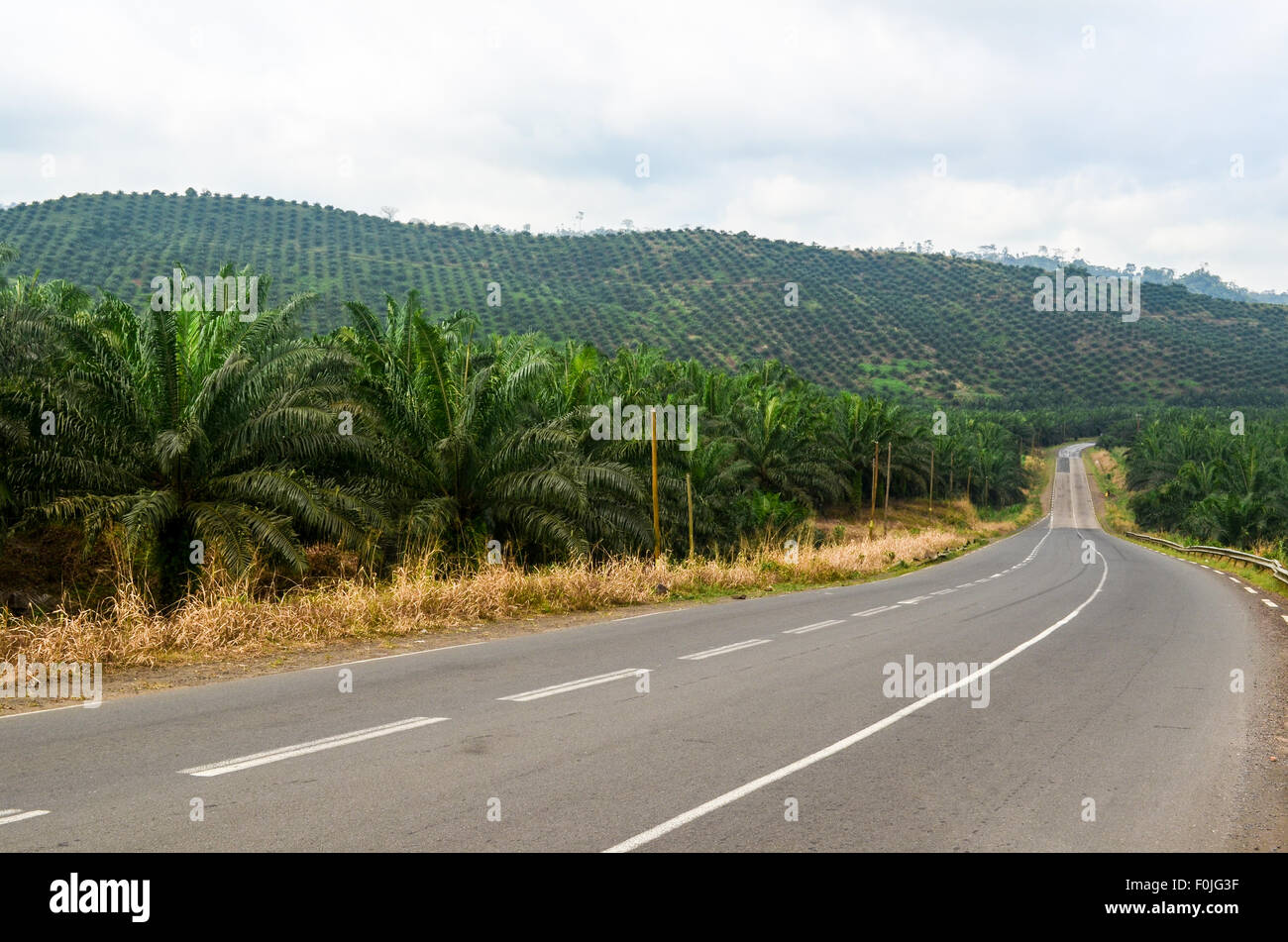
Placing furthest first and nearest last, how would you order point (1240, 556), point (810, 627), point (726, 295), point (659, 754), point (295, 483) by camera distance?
point (726, 295), point (1240, 556), point (295, 483), point (810, 627), point (659, 754)

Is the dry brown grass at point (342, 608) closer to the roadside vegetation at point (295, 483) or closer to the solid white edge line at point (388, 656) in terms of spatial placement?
the roadside vegetation at point (295, 483)

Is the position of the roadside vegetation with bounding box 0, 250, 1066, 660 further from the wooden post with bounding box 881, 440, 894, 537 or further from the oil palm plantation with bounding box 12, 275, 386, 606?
the wooden post with bounding box 881, 440, 894, 537

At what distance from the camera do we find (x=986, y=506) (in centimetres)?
9831

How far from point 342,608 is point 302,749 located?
21.1 ft

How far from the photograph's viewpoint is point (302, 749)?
6.78 metres

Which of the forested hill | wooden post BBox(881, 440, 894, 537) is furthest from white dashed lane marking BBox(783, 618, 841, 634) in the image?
the forested hill

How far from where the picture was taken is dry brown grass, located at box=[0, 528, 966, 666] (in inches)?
397

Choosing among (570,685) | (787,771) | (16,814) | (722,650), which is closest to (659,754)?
(787,771)

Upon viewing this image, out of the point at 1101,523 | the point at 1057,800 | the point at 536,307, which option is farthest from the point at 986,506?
Answer: the point at 1057,800

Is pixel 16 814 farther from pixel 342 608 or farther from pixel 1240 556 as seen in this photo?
pixel 1240 556

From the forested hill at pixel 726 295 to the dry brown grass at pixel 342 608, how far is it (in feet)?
240

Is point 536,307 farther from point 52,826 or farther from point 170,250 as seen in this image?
point 52,826

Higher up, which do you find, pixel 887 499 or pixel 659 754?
pixel 659 754

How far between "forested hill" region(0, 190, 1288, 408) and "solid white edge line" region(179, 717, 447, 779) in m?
82.8
